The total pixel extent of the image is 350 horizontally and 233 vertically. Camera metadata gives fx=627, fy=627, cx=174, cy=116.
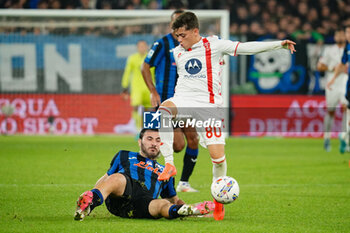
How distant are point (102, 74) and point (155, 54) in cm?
916

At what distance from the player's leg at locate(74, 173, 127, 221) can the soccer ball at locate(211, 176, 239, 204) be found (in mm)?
781

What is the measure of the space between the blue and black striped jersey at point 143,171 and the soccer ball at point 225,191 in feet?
1.58

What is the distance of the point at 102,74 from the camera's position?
1703 centimetres

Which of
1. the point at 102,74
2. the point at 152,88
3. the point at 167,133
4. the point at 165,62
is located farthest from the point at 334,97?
the point at 167,133

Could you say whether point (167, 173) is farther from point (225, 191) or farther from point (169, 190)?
point (225, 191)

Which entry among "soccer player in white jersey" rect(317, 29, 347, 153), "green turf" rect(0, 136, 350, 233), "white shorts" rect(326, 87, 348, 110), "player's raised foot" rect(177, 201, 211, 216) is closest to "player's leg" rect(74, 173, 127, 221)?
"green turf" rect(0, 136, 350, 233)

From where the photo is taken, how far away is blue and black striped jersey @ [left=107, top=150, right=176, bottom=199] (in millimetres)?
5483

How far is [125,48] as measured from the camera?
17.1 m

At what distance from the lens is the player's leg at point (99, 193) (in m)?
4.95

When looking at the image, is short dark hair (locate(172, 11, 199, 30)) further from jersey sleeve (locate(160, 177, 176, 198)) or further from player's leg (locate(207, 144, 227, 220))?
jersey sleeve (locate(160, 177, 176, 198))

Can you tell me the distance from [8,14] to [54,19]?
4.83ft

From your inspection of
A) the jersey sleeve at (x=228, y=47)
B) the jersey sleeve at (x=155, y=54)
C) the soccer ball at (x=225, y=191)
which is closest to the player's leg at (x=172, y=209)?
the soccer ball at (x=225, y=191)

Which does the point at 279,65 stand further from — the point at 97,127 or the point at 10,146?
the point at 10,146

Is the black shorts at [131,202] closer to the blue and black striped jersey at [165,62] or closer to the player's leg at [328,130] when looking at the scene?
the blue and black striped jersey at [165,62]
